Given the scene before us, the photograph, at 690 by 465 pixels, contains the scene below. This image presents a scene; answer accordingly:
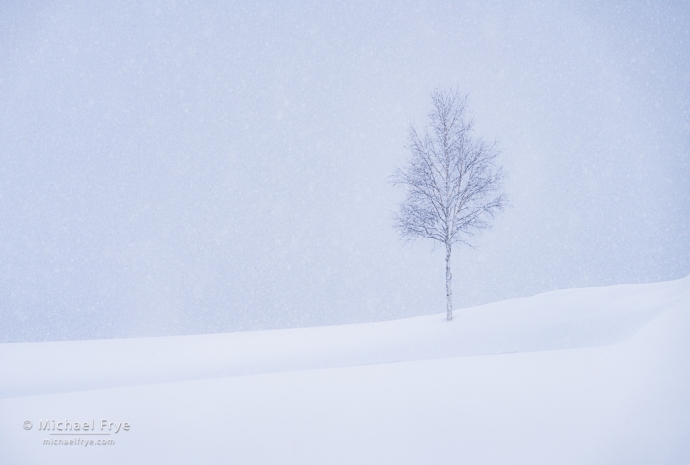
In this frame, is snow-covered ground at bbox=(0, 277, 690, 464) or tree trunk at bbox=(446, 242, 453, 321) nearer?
snow-covered ground at bbox=(0, 277, 690, 464)

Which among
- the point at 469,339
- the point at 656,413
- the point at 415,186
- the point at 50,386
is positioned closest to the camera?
the point at 656,413

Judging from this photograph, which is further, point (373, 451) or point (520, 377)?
point (520, 377)

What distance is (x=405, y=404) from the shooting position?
20.3 feet

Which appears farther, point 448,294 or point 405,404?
point 448,294

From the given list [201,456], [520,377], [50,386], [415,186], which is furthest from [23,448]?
[415,186]

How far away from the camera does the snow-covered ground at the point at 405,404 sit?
188 inches

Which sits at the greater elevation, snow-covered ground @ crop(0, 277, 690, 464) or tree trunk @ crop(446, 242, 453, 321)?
tree trunk @ crop(446, 242, 453, 321)

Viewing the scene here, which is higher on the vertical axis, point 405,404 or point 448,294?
point 448,294

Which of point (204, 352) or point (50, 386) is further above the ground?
point (204, 352)

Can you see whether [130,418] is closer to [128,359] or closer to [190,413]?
[190,413]

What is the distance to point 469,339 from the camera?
11172 millimetres

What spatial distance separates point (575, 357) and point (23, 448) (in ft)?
30.4

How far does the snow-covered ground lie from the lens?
188 inches

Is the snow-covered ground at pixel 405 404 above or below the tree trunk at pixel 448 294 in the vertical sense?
below
